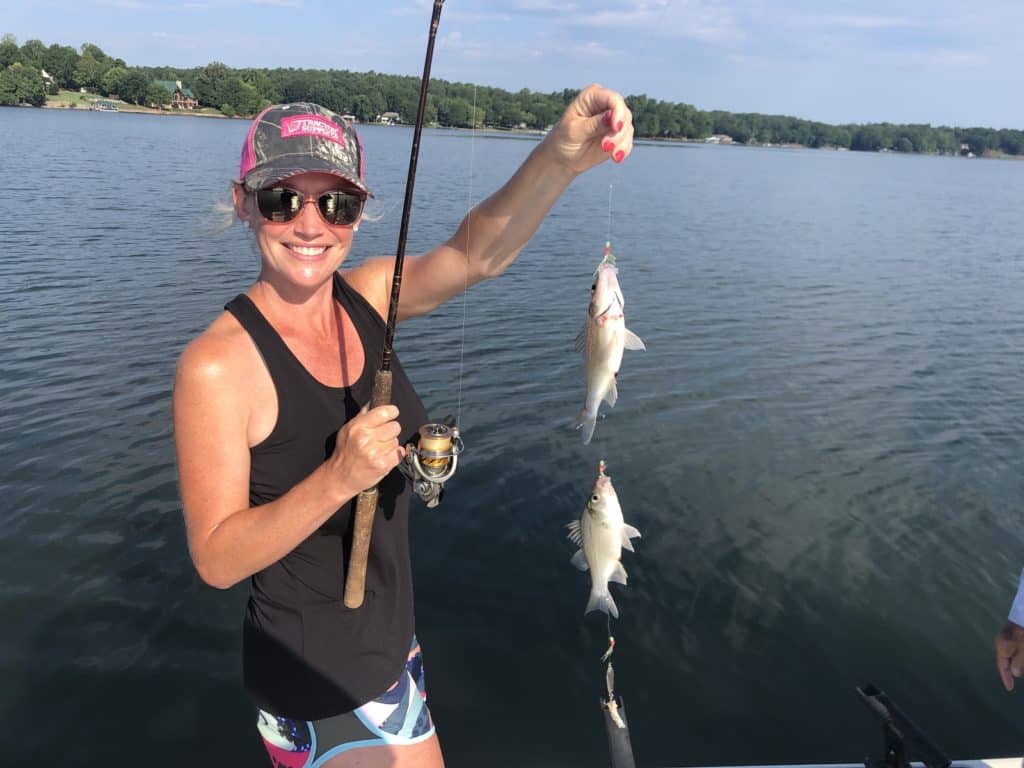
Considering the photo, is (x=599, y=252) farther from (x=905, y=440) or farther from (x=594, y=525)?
(x=594, y=525)

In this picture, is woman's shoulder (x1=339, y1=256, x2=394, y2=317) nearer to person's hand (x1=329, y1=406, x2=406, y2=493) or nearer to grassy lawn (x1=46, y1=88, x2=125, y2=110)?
person's hand (x1=329, y1=406, x2=406, y2=493)

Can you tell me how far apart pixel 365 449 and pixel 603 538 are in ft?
6.34

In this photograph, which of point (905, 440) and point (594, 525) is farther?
point (905, 440)

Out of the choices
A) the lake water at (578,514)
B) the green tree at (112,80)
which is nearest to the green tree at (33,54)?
the green tree at (112,80)

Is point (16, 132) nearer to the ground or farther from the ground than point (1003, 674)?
farther from the ground

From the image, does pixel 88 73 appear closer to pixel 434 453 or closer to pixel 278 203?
pixel 278 203

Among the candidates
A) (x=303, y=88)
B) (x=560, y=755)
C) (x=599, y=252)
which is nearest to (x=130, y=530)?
(x=560, y=755)

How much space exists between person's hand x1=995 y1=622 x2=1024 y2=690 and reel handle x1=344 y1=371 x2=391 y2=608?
8.72ft

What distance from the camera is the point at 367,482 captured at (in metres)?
1.97

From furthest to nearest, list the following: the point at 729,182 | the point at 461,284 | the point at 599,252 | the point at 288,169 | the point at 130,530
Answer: the point at 729,182, the point at 599,252, the point at 130,530, the point at 461,284, the point at 288,169

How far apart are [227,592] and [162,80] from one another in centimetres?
10890

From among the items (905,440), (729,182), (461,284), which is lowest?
(905,440)

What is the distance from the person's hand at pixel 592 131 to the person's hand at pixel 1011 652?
259 cm

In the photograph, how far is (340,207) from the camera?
90.6 inches
